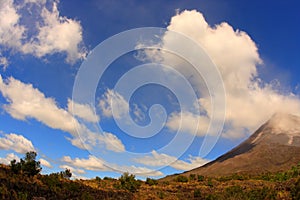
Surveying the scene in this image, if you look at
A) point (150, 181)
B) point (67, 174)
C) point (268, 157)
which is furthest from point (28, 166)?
point (268, 157)

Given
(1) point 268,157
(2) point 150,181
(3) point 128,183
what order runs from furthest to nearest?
1. (1) point 268,157
2. (2) point 150,181
3. (3) point 128,183

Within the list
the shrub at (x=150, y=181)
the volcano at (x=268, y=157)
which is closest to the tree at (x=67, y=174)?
the shrub at (x=150, y=181)

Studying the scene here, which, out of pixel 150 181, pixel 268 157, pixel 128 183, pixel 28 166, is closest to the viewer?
pixel 28 166

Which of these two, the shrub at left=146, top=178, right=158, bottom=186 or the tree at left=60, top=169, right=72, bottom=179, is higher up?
the shrub at left=146, top=178, right=158, bottom=186

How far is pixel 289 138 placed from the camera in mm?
94188

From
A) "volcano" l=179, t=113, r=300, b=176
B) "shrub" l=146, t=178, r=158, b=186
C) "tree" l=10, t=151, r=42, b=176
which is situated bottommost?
"tree" l=10, t=151, r=42, b=176

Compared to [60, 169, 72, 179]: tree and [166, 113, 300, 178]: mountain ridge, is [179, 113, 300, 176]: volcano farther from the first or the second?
[60, 169, 72, 179]: tree

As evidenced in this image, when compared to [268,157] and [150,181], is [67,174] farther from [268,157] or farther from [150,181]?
[268,157]

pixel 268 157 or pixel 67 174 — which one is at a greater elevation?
pixel 268 157

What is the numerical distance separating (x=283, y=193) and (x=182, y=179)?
66.5 ft

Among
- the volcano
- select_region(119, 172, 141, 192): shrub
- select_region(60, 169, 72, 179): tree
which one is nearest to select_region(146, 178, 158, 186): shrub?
select_region(119, 172, 141, 192): shrub

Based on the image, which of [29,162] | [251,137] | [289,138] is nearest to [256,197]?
[29,162]

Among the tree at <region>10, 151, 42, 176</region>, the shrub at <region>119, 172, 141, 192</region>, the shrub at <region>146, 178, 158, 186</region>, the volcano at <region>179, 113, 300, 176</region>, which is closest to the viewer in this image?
the tree at <region>10, 151, 42, 176</region>

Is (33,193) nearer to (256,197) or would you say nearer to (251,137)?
(256,197)
